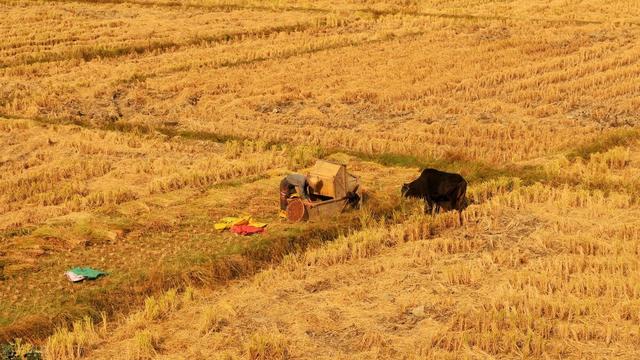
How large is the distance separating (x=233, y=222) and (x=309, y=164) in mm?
3017

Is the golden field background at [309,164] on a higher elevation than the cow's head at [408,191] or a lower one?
lower

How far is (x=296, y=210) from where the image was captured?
11477 millimetres

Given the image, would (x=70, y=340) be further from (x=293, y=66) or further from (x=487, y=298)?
(x=293, y=66)

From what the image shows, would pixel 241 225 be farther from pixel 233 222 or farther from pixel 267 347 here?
pixel 267 347

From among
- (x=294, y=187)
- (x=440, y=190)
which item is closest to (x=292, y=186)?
(x=294, y=187)

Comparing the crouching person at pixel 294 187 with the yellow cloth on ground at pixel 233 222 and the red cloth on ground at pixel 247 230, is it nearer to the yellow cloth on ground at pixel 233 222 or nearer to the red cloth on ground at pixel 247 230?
the yellow cloth on ground at pixel 233 222

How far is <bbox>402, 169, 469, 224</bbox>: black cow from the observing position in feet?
36.7

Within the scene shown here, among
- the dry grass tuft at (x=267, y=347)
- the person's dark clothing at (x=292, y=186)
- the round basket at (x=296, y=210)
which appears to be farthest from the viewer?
the person's dark clothing at (x=292, y=186)

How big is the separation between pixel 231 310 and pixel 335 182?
3.31 m

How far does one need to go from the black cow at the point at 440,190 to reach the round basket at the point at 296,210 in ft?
4.30

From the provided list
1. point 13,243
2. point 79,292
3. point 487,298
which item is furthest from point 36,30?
point 487,298

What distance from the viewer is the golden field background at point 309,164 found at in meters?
8.42

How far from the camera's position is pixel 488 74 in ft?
66.3

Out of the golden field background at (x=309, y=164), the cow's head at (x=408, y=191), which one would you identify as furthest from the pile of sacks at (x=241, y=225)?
the cow's head at (x=408, y=191)
